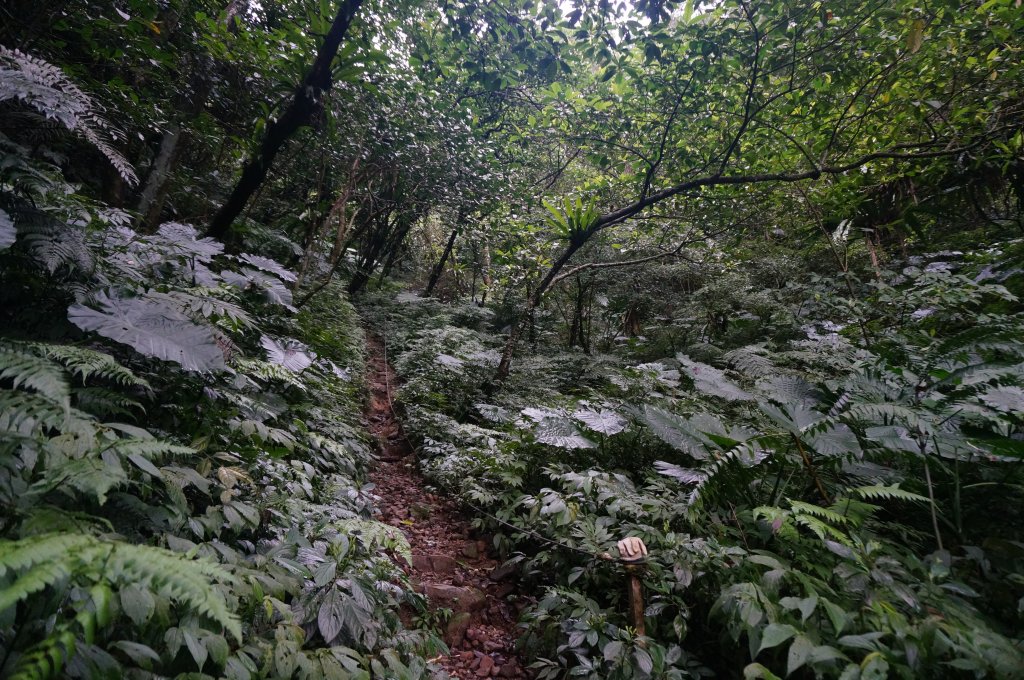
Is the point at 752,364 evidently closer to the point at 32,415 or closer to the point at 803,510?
the point at 803,510

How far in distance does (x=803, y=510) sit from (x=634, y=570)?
2.70 feet

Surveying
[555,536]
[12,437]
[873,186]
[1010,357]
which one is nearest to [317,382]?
[555,536]

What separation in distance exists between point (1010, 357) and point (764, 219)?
4154 millimetres

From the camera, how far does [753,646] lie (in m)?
1.54

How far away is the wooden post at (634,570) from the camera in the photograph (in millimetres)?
2092

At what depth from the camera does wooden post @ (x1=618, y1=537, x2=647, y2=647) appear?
82.4 inches

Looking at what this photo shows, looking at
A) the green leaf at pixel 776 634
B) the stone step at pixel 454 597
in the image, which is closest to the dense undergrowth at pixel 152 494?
the stone step at pixel 454 597

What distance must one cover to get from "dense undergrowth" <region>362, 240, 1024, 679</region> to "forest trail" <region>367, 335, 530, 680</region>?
19 cm

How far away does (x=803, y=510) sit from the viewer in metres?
1.88

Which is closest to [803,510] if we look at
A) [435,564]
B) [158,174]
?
[435,564]

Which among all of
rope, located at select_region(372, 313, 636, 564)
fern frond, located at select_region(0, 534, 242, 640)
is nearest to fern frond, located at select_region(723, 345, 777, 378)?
rope, located at select_region(372, 313, 636, 564)

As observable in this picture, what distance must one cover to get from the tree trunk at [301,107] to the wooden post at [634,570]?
388 centimetres

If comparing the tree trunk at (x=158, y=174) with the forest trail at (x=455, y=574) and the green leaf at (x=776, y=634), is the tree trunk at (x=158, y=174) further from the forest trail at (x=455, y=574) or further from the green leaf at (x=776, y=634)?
the green leaf at (x=776, y=634)

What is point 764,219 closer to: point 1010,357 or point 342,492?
point 1010,357
